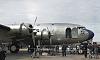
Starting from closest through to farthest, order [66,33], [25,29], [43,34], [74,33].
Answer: [25,29]
[43,34]
[74,33]
[66,33]

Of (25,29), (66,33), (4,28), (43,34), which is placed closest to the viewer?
(25,29)

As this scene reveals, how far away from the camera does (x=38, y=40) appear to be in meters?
32.2

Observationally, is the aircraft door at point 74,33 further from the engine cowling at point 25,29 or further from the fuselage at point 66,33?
the engine cowling at point 25,29

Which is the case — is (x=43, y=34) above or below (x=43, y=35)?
above

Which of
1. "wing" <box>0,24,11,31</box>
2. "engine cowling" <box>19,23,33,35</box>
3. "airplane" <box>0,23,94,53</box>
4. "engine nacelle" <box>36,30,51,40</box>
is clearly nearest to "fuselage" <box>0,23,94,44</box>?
"airplane" <box>0,23,94,53</box>

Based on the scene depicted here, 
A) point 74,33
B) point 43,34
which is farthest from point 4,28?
point 74,33

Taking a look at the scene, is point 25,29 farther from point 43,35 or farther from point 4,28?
point 43,35

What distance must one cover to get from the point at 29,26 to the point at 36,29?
180 cm

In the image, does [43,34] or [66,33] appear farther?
[66,33]

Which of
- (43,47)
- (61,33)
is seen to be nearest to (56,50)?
(43,47)

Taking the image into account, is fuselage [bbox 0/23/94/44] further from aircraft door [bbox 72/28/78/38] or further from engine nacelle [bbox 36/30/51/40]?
engine nacelle [bbox 36/30/51/40]

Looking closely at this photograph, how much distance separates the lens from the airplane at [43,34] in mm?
30078

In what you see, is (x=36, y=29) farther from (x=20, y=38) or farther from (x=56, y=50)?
(x=56, y=50)

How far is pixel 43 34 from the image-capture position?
31.8 meters
